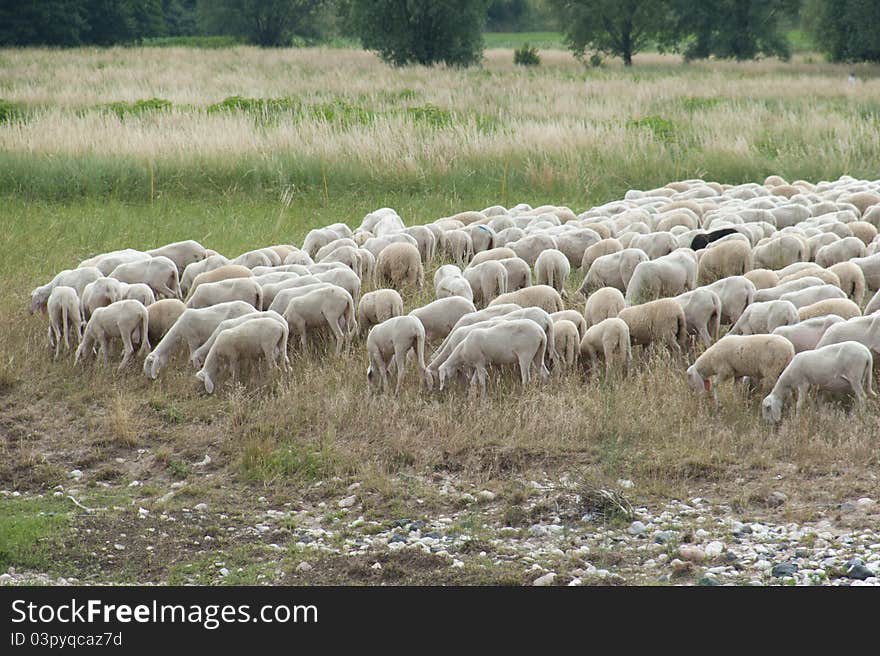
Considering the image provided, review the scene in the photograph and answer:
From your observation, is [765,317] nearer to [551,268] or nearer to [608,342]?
[608,342]

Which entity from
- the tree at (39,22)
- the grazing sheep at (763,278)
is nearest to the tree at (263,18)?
the tree at (39,22)

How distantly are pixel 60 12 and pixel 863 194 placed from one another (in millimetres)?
55469

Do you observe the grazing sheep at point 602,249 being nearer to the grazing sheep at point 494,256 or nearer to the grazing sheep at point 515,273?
the grazing sheep at point 494,256

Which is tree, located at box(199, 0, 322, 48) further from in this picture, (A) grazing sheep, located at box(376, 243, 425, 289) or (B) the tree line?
(A) grazing sheep, located at box(376, 243, 425, 289)

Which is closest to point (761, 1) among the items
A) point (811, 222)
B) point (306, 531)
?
point (811, 222)

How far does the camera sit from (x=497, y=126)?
73.2 ft

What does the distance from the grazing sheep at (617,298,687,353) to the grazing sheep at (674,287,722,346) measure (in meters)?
0.17

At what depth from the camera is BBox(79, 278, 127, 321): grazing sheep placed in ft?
35.1

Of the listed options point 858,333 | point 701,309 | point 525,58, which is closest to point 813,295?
point 701,309

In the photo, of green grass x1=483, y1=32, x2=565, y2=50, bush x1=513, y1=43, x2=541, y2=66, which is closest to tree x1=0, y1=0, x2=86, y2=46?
bush x1=513, y1=43, x2=541, y2=66

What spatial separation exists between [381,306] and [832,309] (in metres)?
4.17

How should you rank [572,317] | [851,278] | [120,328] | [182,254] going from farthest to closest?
[182,254], [851,278], [120,328], [572,317]

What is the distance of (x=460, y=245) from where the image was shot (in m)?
13.2

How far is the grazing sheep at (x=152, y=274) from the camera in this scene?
38.0 ft
